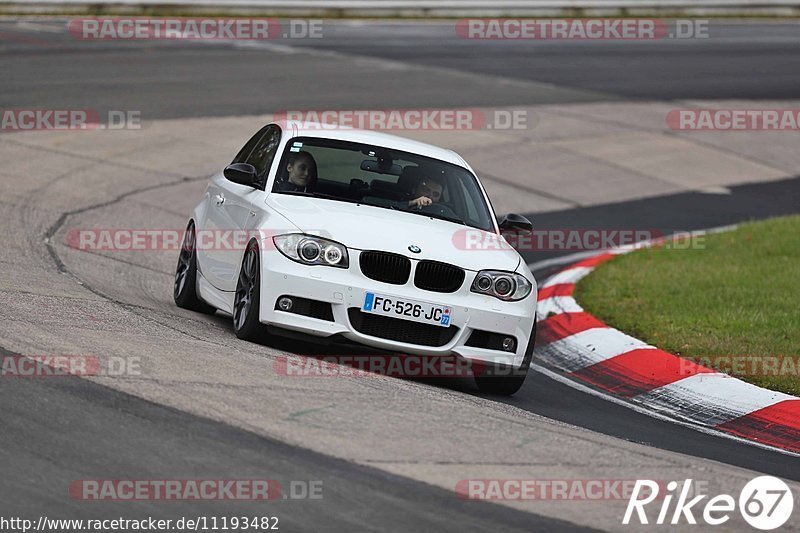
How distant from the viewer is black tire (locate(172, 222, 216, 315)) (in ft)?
33.7

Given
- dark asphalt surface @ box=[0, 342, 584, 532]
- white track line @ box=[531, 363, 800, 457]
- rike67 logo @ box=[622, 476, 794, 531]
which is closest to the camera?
dark asphalt surface @ box=[0, 342, 584, 532]

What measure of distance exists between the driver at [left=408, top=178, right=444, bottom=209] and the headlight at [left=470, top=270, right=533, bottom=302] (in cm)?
103

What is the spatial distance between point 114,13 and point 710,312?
2153 cm

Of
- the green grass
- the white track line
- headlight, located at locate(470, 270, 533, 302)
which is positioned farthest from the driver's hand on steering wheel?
the green grass

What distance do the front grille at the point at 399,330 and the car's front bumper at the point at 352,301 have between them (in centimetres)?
2

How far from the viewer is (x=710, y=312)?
1152cm

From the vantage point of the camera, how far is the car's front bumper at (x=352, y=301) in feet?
27.2

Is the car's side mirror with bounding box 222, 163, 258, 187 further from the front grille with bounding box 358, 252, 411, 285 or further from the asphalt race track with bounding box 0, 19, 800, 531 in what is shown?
the front grille with bounding box 358, 252, 411, 285

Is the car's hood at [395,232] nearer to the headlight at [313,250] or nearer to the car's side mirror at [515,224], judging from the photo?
the headlight at [313,250]

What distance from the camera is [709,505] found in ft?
20.0

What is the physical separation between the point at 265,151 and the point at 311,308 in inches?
81.7

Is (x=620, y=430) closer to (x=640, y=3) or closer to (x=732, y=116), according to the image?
(x=732, y=116)

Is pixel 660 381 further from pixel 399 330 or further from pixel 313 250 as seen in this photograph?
pixel 313 250

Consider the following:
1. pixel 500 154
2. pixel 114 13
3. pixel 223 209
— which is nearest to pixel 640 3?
pixel 114 13
